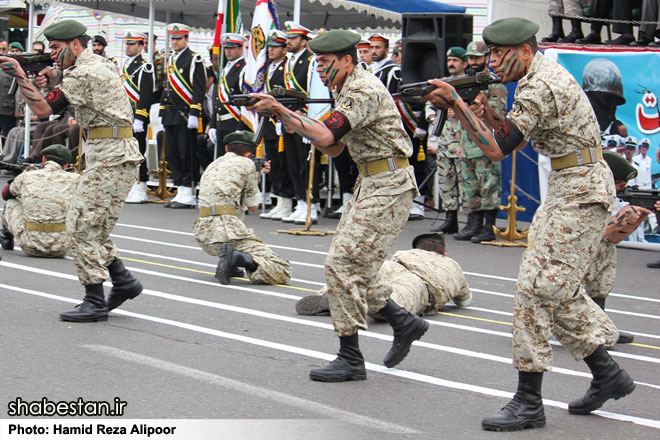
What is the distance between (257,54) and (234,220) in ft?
17.6

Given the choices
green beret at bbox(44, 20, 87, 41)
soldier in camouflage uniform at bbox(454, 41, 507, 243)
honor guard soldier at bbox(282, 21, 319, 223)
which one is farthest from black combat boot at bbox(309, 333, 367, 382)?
honor guard soldier at bbox(282, 21, 319, 223)

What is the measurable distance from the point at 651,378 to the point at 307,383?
7.30 ft

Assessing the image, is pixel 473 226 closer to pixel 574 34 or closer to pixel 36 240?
pixel 574 34

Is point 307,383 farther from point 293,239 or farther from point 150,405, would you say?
point 293,239

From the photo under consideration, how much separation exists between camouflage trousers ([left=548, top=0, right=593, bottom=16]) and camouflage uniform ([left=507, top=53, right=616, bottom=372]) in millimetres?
9363

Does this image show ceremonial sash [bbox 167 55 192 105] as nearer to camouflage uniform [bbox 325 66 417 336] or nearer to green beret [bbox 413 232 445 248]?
green beret [bbox 413 232 445 248]

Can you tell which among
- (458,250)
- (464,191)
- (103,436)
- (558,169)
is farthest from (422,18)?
(103,436)

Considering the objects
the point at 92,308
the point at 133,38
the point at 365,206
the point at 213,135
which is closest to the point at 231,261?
the point at 92,308

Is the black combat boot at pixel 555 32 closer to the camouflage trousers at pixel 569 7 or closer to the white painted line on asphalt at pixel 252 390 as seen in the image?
the camouflage trousers at pixel 569 7

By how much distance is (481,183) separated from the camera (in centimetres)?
1308

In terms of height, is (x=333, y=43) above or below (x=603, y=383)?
above

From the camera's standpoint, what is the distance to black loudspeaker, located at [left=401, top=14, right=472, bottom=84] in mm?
13438

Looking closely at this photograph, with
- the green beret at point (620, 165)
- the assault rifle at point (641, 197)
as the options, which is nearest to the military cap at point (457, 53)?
the assault rifle at point (641, 197)

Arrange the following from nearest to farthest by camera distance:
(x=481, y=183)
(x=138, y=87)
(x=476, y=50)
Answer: (x=476, y=50) → (x=481, y=183) → (x=138, y=87)
